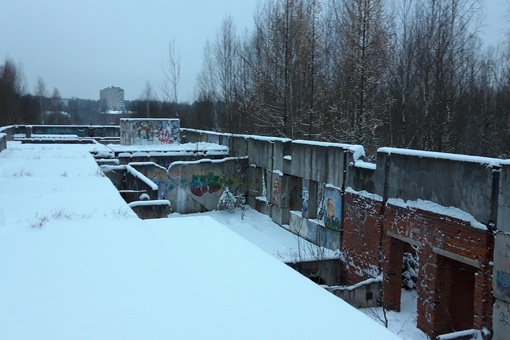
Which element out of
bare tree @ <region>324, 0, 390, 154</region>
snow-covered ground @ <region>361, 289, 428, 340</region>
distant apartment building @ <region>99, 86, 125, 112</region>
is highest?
distant apartment building @ <region>99, 86, 125, 112</region>

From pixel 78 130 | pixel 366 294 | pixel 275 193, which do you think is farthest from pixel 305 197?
pixel 78 130

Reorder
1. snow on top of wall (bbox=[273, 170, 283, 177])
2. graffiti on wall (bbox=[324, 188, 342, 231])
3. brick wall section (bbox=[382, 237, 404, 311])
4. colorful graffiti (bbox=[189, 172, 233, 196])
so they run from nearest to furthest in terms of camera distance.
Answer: brick wall section (bbox=[382, 237, 404, 311]), graffiti on wall (bbox=[324, 188, 342, 231]), snow on top of wall (bbox=[273, 170, 283, 177]), colorful graffiti (bbox=[189, 172, 233, 196])

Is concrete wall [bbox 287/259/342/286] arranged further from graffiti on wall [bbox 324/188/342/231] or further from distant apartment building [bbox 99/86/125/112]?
distant apartment building [bbox 99/86/125/112]

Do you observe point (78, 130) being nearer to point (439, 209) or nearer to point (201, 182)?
point (201, 182)

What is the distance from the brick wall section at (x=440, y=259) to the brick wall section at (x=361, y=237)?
620 millimetres

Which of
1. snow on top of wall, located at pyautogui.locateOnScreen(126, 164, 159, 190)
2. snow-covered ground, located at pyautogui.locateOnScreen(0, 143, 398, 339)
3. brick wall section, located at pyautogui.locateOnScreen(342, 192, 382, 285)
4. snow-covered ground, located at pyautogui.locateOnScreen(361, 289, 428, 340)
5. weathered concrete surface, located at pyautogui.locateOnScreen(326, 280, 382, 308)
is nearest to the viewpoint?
snow-covered ground, located at pyautogui.locateOnScreen(0, 143, 398, 339)

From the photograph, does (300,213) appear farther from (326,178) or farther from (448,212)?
(448,212)

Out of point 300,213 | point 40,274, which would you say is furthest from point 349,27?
point 40,274

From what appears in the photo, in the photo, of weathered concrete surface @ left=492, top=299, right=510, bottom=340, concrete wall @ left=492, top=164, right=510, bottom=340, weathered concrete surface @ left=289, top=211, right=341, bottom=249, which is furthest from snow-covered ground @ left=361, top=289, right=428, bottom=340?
weathered concrete surface @ left=289, top=211, right=341, bottom=249

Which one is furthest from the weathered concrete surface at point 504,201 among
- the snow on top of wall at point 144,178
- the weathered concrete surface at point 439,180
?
the snow on top of wall at point 144,178

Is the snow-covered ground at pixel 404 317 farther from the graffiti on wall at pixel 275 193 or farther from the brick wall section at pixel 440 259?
the graffiti on wall at pixel 275 193

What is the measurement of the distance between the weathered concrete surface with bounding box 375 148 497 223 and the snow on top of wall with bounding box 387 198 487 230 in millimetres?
78

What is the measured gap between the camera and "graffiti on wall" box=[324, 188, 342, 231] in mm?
14305

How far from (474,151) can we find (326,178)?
47.6ft
